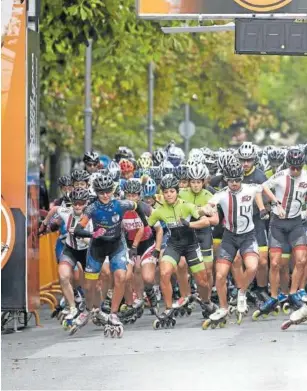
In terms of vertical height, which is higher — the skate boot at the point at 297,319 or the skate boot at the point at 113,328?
the skate boot at the point at 297,319

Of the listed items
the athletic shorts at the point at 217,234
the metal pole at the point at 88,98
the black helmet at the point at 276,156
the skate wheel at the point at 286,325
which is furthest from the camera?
the metal pole at the point at 88,98

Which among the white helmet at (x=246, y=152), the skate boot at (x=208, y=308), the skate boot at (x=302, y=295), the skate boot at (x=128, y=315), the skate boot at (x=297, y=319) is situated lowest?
the skate boot at (x=128, y=315)

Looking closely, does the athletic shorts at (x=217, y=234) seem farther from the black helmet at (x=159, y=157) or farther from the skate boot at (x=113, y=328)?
the black helmet at (x=159, y=157)

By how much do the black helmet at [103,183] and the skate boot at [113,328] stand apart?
146 cm

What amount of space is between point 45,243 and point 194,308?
300cm

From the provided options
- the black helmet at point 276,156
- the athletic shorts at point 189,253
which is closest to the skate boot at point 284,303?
the athletic shorts at point 189,253

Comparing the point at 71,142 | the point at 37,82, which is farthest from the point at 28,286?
the point at 71,142

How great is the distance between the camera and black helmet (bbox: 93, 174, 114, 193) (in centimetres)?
1841

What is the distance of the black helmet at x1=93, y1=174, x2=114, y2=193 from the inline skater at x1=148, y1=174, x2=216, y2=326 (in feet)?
2.96

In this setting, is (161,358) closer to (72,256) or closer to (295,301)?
(295,301)

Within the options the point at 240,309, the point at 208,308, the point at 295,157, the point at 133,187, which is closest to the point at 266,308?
the point at 240,309

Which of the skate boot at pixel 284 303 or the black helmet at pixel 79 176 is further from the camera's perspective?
the black helmet at pixel 79 176

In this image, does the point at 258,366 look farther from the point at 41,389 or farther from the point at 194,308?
the point at 194,308

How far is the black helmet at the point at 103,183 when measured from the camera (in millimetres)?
18406
